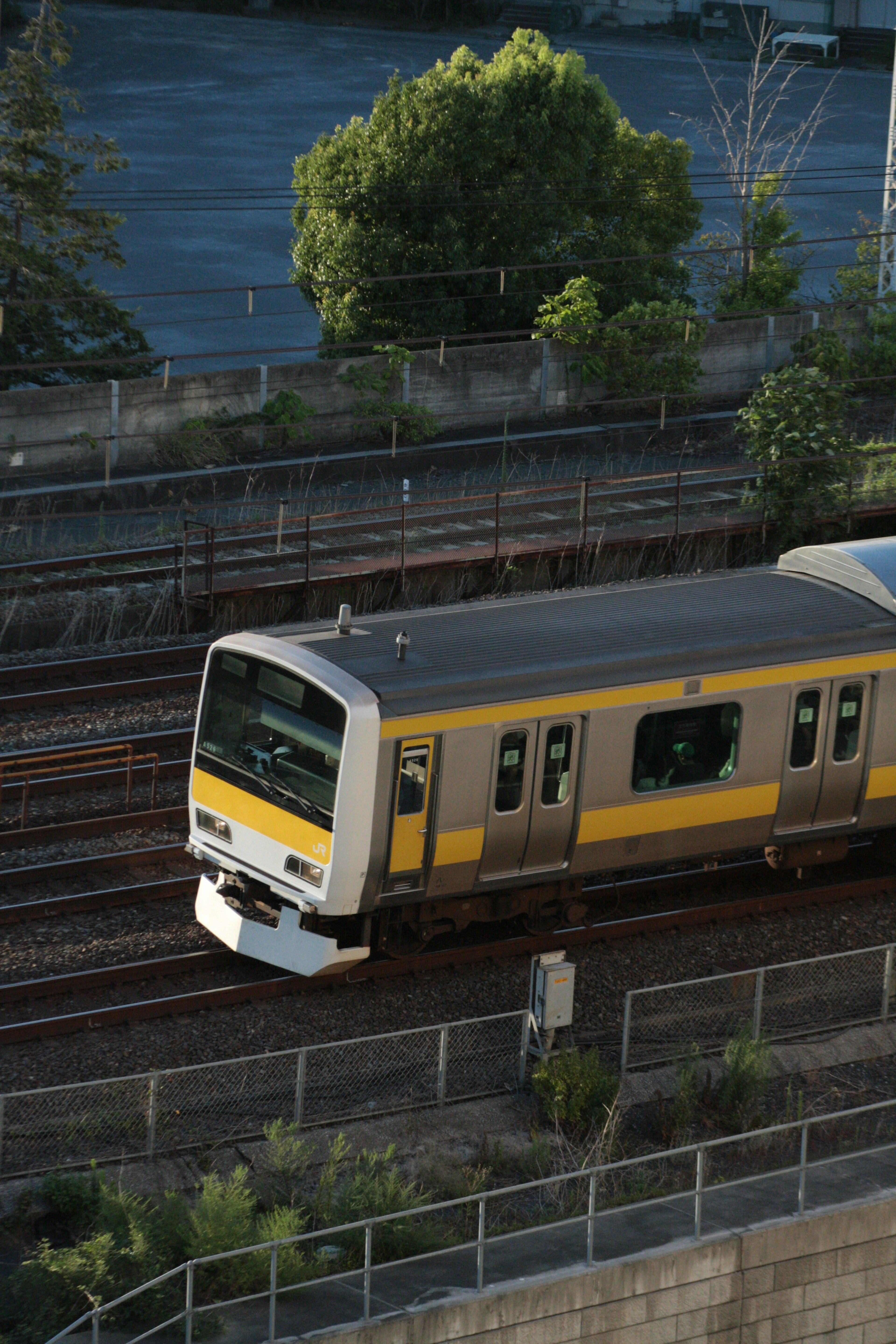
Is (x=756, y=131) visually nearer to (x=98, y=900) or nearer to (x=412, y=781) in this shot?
(x=98, y=900)

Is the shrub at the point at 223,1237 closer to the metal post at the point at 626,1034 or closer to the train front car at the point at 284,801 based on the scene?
the train front car at the point at 284,801

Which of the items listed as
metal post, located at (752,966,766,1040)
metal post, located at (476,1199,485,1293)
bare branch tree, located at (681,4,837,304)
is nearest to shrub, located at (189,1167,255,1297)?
metal post, located at (476,1199,485,1293)

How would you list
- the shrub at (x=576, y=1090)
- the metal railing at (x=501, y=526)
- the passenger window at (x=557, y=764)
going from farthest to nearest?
the metal railing at (x=501, y=526) < the passenger window at (x=557, y=764) < the shrub at (x=576, y=1090)

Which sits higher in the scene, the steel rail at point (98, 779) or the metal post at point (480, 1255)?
the metal post at point (480, 1255)

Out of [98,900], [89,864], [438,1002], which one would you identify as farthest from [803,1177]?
[89,864]

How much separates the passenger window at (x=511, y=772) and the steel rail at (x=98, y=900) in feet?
10.9

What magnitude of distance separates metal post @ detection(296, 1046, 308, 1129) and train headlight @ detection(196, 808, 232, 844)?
2462 millimetres

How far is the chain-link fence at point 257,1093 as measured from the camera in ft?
37.1

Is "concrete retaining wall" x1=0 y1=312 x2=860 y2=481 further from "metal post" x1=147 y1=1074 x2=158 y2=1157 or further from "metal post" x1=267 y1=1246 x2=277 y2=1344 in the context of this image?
"metal post" x1=267 y1=1246 x2=277 y2=1344

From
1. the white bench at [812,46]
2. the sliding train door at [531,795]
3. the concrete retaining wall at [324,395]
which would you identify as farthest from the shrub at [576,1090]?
the white bench at [812,46]

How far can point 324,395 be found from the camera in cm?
3353

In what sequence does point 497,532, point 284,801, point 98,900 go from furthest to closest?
point 497,532
point 98,900
point 284,801

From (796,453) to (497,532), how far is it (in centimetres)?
530

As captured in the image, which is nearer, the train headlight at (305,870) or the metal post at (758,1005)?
the train headlight at (305,870)
